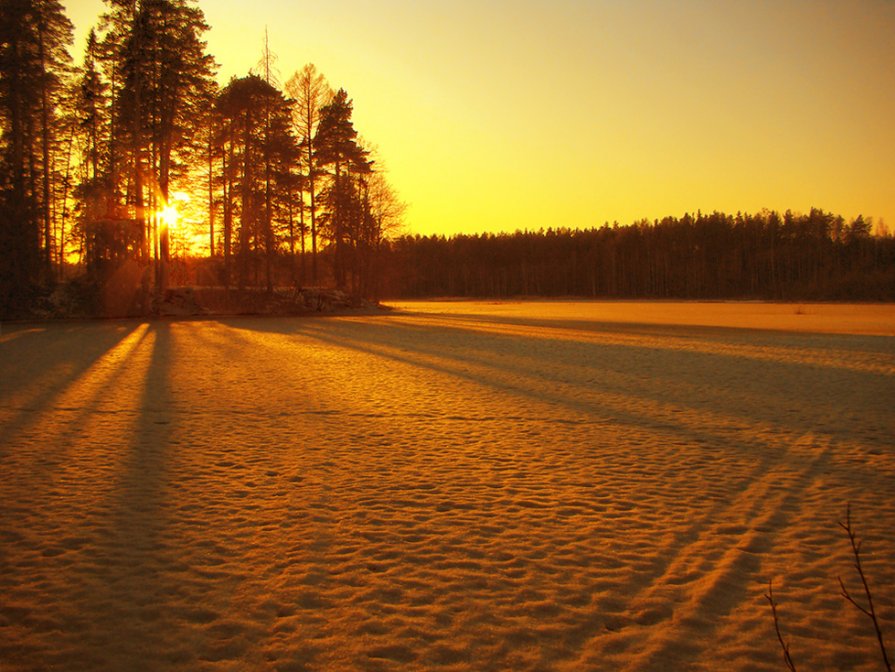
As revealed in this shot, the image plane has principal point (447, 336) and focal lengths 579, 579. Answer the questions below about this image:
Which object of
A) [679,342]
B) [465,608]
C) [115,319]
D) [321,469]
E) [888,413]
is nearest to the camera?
[465,608]

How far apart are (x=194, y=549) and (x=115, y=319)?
32877 mm

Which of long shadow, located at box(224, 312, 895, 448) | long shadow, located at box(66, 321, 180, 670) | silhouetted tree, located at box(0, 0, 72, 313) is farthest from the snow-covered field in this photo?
silhouetted tree, located at box(0, 0, 72, 313)

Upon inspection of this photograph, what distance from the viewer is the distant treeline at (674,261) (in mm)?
93938

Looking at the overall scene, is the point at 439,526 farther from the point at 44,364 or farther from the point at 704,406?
the point at 44,364

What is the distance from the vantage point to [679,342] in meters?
23.3

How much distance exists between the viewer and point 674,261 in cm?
10919

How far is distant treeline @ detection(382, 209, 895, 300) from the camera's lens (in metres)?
93.9

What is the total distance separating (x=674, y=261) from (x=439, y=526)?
373ft

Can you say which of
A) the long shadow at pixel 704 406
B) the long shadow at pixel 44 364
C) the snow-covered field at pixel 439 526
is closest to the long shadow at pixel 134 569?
the snow-covered field at pixel 439 526

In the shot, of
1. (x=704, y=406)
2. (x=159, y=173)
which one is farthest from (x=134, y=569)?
(x=159, y=173)

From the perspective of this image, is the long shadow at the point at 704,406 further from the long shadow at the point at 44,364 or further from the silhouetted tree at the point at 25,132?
the silhouetted tree at the point at 25,132

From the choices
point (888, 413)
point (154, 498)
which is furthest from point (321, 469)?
point (888, 413)

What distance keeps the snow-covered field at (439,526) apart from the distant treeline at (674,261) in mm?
77735

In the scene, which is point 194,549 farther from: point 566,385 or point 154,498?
point 566,385
